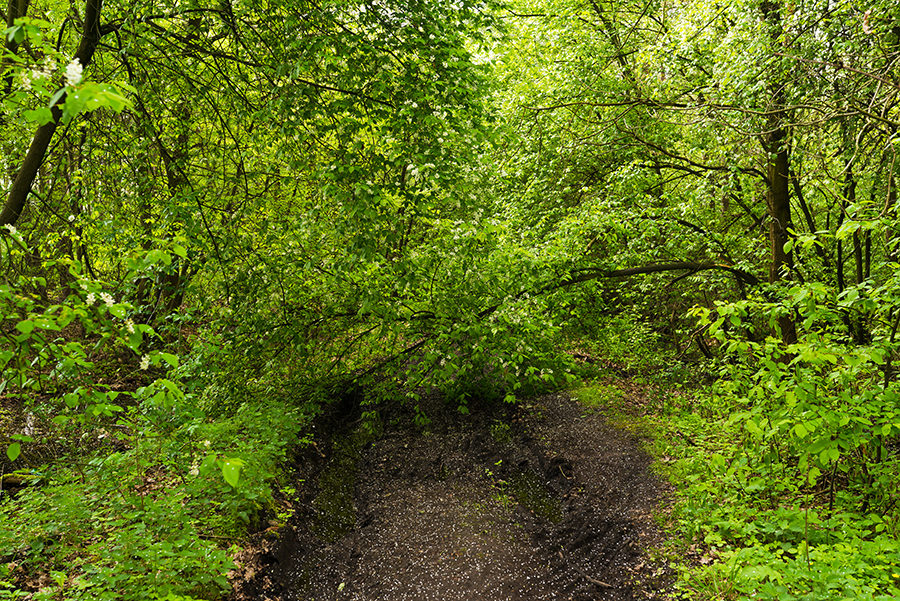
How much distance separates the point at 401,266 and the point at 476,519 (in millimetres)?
3764

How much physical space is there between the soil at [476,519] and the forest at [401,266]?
0.26m

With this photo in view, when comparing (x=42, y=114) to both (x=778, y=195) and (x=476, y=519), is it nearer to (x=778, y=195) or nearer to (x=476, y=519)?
(x=476, y=519)

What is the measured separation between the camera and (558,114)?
10.0 meters

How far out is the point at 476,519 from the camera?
672cm

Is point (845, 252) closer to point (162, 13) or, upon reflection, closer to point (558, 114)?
point (558, 114)

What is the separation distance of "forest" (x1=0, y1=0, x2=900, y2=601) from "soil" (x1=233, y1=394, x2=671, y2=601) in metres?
0.26

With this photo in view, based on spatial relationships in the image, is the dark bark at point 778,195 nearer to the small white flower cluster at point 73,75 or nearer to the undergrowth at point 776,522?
the undergrowth at point 776,522

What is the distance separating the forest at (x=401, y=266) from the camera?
388cm

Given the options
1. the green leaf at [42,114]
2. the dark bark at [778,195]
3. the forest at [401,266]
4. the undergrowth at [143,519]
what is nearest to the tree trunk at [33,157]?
the forest at [401,266]

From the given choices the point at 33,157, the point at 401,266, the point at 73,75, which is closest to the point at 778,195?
the point at 401,266

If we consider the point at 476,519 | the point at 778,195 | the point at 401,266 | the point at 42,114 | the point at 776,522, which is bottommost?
the point at 476,519

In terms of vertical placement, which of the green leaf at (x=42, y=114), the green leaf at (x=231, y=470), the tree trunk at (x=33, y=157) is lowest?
the green leaf at (x=231, y=470)

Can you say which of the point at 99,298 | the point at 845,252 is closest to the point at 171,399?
the point at 99,298

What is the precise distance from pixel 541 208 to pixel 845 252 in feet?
19.3
